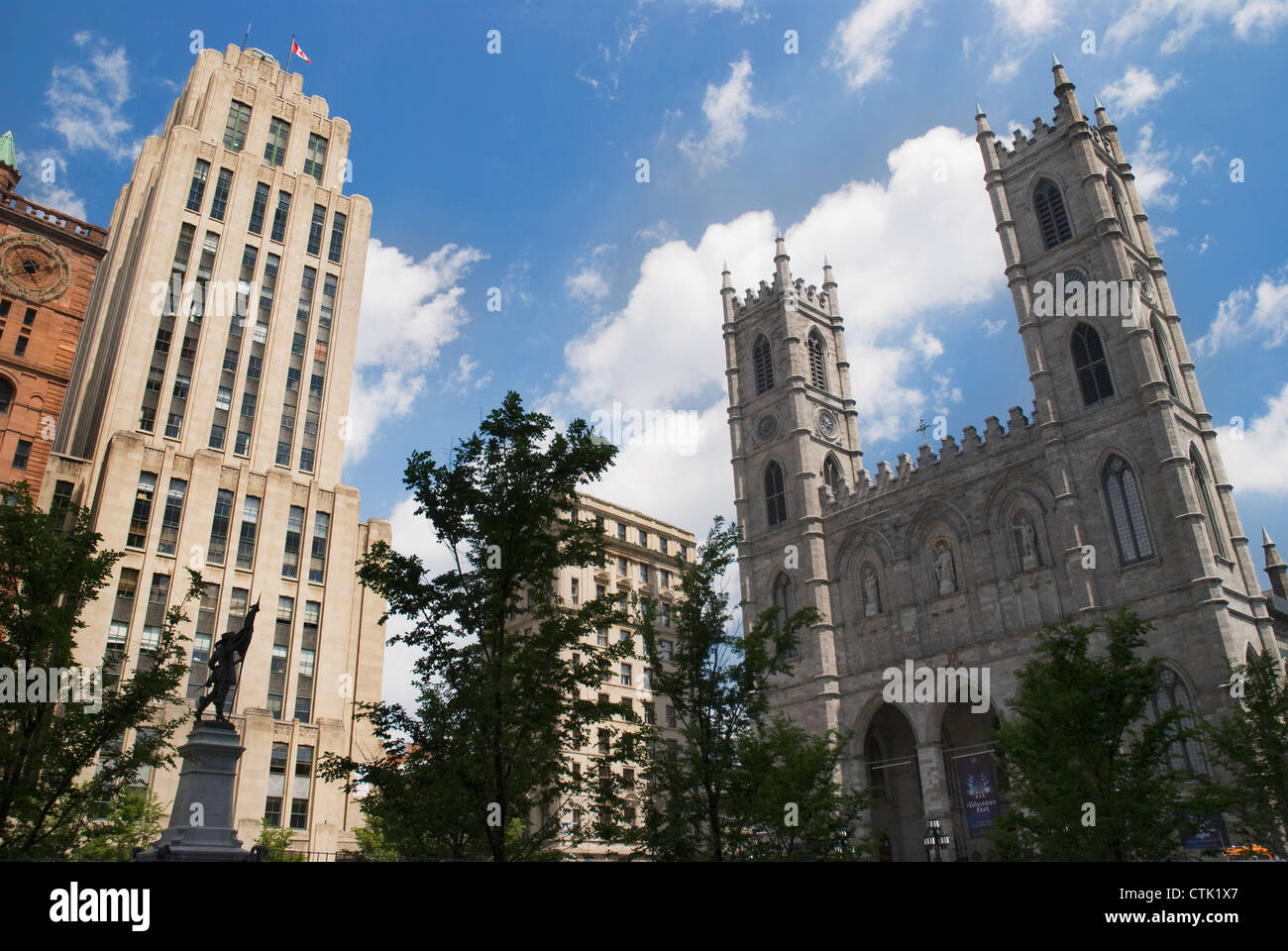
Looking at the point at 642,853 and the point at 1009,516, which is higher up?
the point at 1009,516

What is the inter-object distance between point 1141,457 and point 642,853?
36360mm

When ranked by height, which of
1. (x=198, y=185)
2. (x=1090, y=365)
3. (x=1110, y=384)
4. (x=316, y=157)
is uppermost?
(x=316, y=157)

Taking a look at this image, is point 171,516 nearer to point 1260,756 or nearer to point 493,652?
point 493,652

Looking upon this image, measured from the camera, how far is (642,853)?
1909 centimetres

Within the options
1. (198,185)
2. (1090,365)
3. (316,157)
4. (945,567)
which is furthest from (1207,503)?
(316,157)

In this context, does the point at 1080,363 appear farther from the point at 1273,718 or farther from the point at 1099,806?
the point at 1099,806

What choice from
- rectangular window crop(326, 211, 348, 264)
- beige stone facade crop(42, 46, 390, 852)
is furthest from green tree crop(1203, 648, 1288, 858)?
rectangular window crop(326, 211, 348, 264)

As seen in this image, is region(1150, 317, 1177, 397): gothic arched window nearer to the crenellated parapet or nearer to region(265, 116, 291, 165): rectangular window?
the crenellated parapet

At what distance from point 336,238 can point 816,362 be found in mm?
36826

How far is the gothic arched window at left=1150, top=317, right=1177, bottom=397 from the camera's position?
4666 centimetres

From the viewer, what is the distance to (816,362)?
6588 centimetres

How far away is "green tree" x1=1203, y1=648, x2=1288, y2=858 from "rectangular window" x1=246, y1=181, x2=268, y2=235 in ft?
199

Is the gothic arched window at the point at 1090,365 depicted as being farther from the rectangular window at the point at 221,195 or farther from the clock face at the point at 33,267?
the clock face at the point at 33,267

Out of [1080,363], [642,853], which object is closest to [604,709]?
[642,853]
